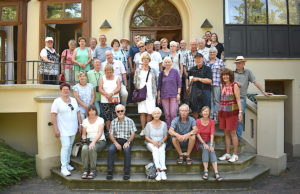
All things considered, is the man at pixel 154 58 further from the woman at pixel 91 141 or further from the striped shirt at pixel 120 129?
the woman at pixel 91 141

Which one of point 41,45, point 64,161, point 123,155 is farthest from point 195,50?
point 41,45

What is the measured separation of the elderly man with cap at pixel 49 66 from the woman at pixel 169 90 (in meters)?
2.69

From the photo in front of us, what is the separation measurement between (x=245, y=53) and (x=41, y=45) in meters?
6.82

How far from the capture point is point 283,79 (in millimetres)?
9203

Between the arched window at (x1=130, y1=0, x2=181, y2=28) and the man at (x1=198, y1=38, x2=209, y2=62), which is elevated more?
the arched window at (x1=130, y1=0, x2=181, y2=28)

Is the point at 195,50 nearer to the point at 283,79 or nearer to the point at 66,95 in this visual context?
the point at 66,95

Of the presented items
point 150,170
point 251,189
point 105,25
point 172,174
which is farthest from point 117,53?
point 251,189

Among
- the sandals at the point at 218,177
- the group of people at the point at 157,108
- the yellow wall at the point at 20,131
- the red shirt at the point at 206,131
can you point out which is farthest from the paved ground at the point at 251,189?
the yellow wall at the point at 20,131

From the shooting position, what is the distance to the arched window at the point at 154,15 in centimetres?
991

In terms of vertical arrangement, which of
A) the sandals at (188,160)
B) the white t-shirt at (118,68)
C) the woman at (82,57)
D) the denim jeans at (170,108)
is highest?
the woman at (82,57)

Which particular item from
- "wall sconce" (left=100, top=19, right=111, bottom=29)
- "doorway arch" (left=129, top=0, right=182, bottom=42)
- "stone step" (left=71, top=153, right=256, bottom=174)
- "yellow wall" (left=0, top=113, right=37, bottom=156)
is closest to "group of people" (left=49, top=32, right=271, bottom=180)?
"stone step" (left=71, top=153, right=256, bottom=174)

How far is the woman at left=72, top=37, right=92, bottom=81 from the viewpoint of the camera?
23.0ft

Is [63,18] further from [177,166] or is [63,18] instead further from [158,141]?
[177,166]

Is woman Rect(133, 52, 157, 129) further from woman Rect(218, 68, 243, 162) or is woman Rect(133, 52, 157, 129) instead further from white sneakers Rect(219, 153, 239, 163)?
white sneakers Rect(219, 153, 239, 163)
